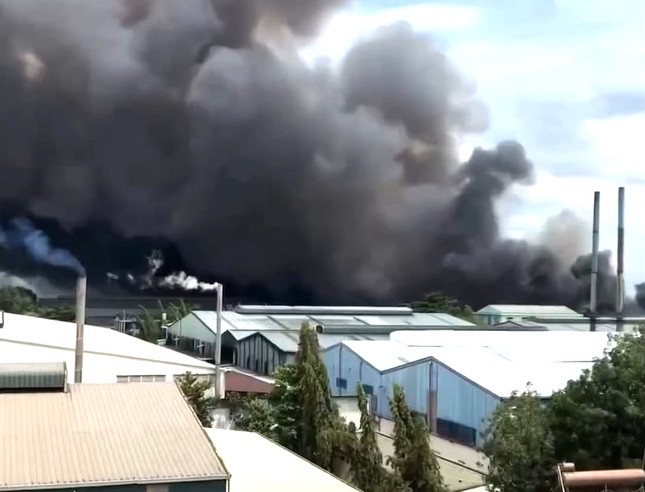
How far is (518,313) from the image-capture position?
20.2 meters

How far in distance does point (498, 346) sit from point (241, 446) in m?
5.97

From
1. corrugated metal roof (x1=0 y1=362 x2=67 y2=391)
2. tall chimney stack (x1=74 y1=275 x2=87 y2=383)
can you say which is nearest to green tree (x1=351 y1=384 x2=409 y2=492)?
corrugated metal roof (x1=0 y1=362 x2=67 y2=391)

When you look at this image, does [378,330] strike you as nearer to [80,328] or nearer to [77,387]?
[80,328]

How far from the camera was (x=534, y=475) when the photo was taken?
5277 millimetres

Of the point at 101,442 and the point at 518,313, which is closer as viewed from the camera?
the point at 101,442

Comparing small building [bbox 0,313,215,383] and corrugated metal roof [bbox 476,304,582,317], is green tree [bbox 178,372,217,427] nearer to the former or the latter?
small building [bbox 0,313,215,383]

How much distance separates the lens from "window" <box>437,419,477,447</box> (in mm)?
8008

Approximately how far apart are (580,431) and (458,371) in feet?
9.76

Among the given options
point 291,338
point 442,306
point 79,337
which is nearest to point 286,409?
point 79,337

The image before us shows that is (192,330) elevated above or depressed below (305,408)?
above

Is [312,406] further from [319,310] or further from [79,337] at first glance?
[319,310]

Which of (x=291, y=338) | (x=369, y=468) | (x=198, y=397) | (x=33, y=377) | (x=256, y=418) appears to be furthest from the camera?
(x=291, y=338)

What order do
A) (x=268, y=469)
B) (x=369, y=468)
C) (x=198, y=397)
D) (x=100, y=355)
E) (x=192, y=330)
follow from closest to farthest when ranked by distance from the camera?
(x=268, y=469)
(x=369, y=468)
(x=198, y=397)
(x=100, y=355)
(x=192, y=330)

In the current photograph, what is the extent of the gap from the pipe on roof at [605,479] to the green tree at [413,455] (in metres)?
2.58
